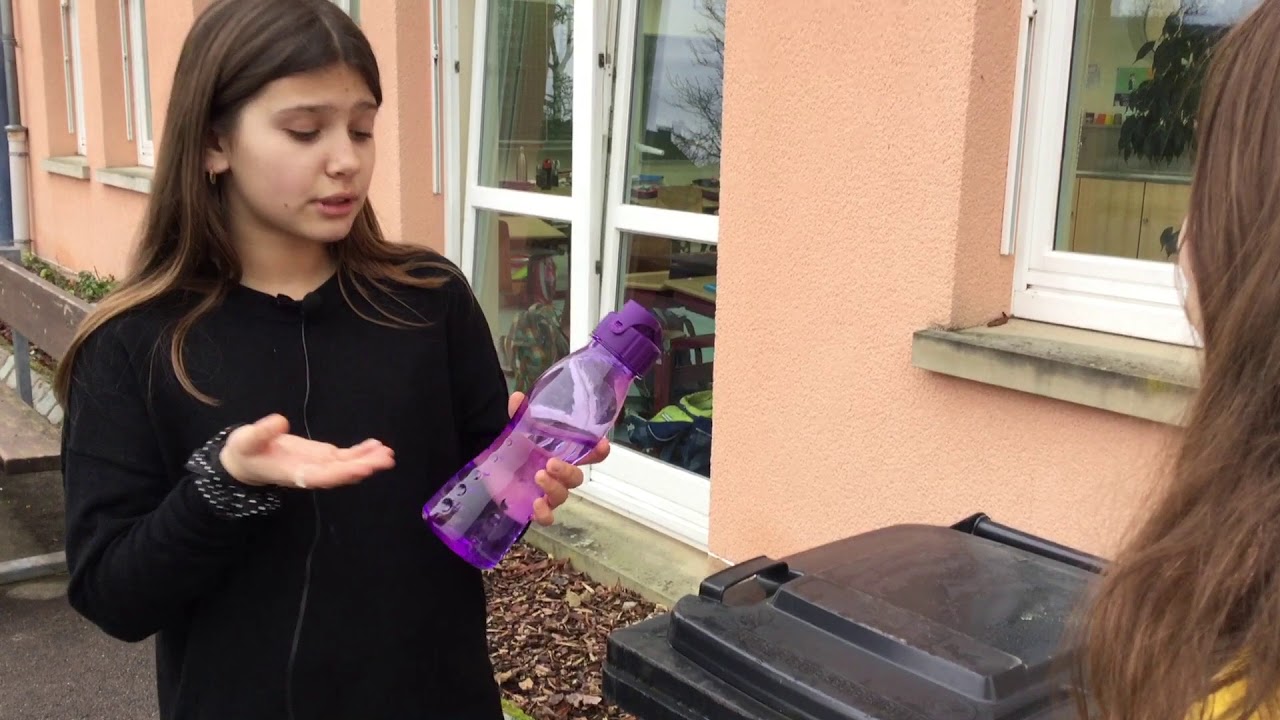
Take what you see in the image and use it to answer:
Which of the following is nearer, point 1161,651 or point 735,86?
point 1161,651

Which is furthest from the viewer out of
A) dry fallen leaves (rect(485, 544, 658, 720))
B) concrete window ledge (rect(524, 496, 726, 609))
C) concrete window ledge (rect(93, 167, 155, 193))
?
concrete window ledge (rect(93, 167, 155, 193))

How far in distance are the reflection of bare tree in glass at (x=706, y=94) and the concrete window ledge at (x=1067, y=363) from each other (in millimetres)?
1403

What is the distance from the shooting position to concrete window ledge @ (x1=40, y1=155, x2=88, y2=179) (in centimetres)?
886

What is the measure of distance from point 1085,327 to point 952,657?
1.54 meters

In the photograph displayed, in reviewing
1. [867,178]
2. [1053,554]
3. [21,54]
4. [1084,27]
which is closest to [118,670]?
[867,178]

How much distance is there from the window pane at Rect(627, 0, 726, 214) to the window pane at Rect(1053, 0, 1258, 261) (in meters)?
1.39

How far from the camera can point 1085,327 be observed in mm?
2641

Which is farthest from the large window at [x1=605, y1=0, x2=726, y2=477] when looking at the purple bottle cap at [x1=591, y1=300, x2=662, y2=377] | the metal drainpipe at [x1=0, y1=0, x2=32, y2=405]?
the metal drainpipe at [x1=0, y1=0, x2=32, y2=405]

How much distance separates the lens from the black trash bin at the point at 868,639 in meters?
1.31

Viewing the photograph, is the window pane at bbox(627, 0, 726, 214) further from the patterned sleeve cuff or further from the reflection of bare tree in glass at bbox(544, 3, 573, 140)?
the patterned sleeve cuff

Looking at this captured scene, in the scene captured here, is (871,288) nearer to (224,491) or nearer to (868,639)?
(868,639)

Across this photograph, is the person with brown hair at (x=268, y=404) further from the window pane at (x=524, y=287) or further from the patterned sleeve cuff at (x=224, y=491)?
the window pane at (x=524, y=287)

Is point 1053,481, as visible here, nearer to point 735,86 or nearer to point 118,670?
point 735,86

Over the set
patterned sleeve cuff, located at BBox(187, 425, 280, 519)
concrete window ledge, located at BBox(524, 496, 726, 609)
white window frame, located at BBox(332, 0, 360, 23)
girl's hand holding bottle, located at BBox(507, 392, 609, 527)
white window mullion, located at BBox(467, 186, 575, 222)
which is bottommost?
concrete window ledge, located at BBox(524, 496, 726, 609)
